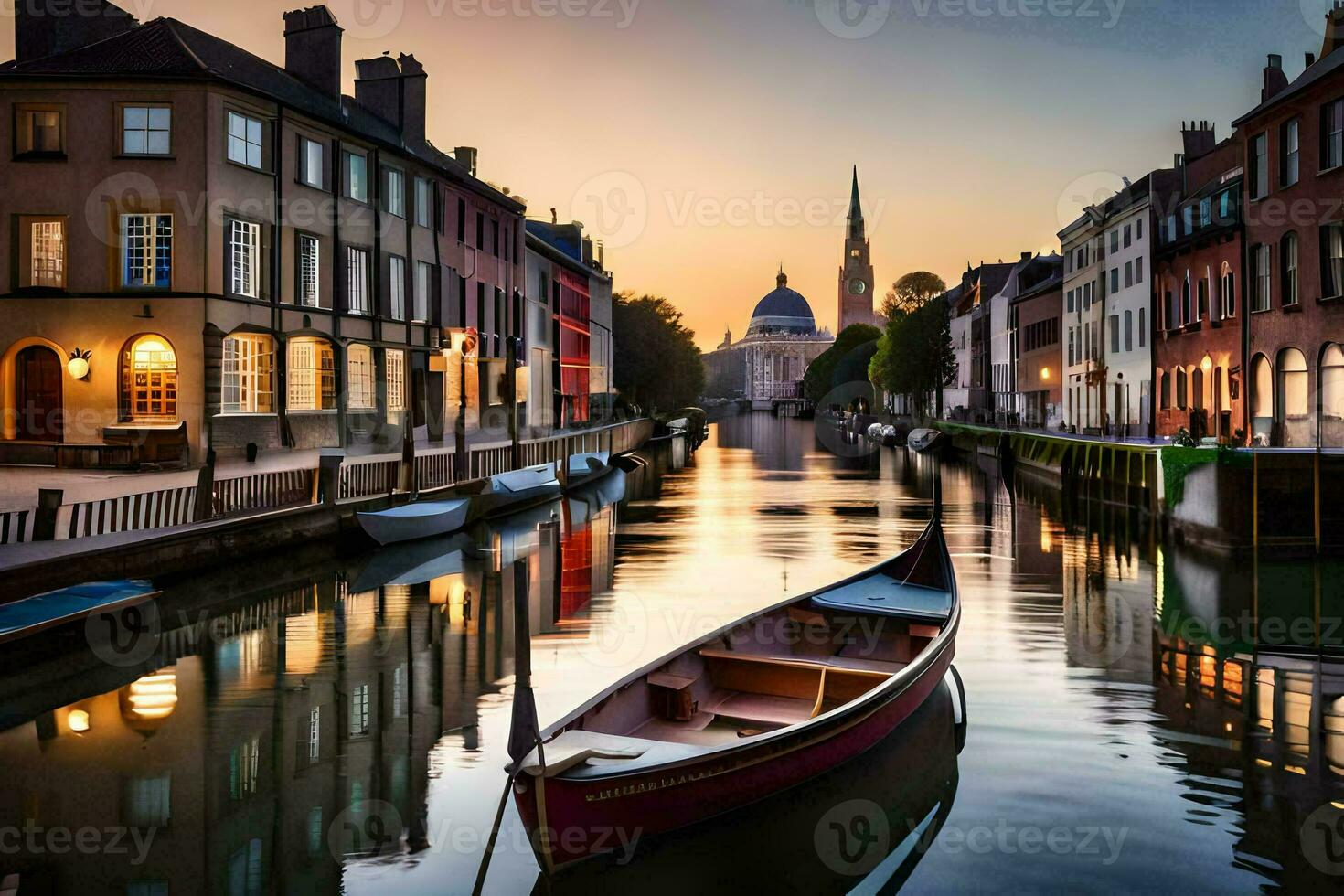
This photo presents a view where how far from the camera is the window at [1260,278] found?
35.2 metres

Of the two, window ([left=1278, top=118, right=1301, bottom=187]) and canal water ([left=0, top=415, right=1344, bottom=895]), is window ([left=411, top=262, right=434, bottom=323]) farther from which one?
window ([left=1278, top=118, right=1301, bottom=187])

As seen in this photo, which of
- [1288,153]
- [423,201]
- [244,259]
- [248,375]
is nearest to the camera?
[244,259]

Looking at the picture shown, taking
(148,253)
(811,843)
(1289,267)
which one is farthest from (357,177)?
(811,843)

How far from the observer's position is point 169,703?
42.7 ft

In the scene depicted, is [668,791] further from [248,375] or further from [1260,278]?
[1260,278]

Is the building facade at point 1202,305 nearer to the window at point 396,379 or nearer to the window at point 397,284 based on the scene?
the window at point 396,379

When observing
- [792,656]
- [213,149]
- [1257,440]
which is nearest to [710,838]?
[792,656]

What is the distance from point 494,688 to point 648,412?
85736mm

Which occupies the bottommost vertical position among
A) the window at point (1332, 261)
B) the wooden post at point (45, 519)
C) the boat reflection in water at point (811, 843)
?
the boat reflection in water at point (811, 843)

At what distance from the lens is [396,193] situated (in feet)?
130

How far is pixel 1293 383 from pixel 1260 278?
4394 mm

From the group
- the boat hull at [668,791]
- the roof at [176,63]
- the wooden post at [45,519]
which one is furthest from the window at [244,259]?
the boat hull at [668,791]

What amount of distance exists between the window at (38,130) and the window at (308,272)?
6848mm

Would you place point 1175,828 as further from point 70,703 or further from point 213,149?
point 213,149
